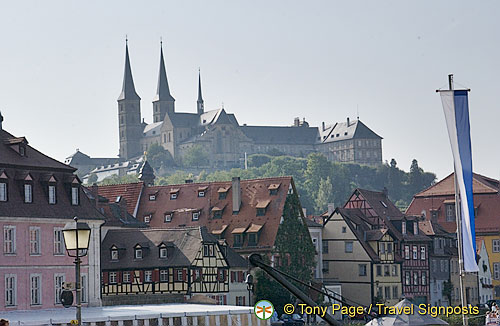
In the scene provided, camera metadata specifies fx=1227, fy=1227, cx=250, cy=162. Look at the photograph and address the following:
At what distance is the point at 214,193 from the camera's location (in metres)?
90.9

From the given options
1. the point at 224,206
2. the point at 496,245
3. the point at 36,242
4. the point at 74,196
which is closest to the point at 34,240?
the point at 36,242

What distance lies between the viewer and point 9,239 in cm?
5728

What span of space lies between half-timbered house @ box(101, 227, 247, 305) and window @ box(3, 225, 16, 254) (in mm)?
18441

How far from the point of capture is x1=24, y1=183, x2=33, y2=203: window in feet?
192

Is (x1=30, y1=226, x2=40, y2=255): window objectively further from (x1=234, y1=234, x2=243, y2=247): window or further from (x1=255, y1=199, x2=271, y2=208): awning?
(x1=255, y1=199, x2=271, y2=208): awning

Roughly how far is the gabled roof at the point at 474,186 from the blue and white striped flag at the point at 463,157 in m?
73.5

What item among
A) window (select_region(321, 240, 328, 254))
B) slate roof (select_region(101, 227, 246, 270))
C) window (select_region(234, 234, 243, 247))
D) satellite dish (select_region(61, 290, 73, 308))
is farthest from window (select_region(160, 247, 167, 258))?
satellite dish (select_region(61, 290, 73, 308))

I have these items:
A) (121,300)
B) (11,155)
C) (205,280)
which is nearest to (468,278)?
(205,280)

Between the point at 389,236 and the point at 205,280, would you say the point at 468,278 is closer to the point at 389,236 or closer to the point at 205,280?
the point at 389,236

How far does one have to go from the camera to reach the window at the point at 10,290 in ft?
186

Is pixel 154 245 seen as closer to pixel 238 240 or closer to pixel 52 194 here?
pixel 238 240

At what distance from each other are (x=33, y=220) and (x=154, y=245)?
61.4 ft

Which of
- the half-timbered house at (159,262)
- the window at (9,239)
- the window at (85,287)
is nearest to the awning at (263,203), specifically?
the half-timbered house at (159,262)

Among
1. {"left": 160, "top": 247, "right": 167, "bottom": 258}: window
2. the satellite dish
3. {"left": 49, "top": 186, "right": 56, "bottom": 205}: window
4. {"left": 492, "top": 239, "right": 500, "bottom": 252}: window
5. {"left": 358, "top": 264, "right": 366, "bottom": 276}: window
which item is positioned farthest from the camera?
{"left": 492, "top": 239, "right": 500, "bottom": 252}: window
